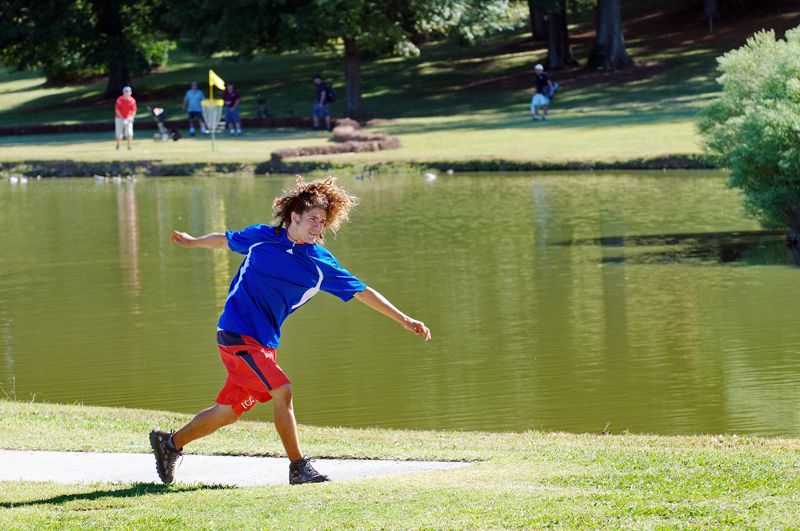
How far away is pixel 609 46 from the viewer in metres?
47.4

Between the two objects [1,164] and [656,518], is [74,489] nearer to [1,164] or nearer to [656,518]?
[656,518]

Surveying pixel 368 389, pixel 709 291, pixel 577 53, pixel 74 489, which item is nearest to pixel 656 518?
pixel 74 489

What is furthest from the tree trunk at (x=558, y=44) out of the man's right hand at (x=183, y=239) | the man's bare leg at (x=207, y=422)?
the man's bare leg at (x=207, y=422)

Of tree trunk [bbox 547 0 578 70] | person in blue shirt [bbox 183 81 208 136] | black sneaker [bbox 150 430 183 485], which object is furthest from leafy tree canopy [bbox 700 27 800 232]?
tree trunk [bbox 547 0 578 70]

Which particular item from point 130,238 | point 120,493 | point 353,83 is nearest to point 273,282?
point 120,493

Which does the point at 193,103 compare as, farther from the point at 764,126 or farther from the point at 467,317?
the point at 467,317

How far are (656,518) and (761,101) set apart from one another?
42.0 feet

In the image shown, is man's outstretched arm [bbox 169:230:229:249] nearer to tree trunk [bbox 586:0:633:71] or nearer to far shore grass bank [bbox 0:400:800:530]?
far shore grass bank [bbox 0:400:800:530]

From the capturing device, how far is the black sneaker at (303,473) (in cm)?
565

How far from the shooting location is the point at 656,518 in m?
4.71

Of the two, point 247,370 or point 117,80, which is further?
point 117,80

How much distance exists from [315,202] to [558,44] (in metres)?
46.4

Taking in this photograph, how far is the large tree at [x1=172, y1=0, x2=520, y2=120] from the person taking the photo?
39.1 m

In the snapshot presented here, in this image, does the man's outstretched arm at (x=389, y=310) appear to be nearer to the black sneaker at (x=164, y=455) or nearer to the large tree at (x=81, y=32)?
the black sneaker at (x=164, y=455)
